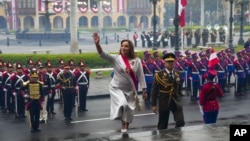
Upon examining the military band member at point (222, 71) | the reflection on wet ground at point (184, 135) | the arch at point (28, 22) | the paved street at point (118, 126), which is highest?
the arch at point (28, 22)

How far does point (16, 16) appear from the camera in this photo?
75.9 meters

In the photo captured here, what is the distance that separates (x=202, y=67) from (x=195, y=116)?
3.92m

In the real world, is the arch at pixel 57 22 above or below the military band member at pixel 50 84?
above

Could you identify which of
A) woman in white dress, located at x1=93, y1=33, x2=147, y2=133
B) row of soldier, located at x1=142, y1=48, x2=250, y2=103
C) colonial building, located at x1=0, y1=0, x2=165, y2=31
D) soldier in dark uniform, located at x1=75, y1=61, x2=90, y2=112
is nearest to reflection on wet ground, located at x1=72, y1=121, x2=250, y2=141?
woman in white dress, located at x1=93, y1=33, x2=147, y2=133

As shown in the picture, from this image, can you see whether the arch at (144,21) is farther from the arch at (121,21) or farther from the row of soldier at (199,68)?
the row of soldier at (199,68)

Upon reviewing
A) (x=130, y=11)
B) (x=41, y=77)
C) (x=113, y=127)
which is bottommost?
(x=113, y=127)

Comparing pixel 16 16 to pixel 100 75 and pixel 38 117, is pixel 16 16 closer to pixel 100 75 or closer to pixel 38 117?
pixel 100 75

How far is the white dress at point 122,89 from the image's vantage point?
837 centimetres

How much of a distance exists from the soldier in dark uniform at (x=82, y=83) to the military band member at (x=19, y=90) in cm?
170

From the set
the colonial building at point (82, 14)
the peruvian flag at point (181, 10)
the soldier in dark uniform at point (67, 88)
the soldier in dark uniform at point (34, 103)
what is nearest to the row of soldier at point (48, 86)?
the soldier in dark uniform at point (67, 88)

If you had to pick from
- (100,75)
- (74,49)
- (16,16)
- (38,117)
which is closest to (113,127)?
(38,117)

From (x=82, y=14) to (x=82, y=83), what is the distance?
224 feet

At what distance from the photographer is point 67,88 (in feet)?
46.0

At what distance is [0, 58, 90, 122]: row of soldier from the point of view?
1394cm
